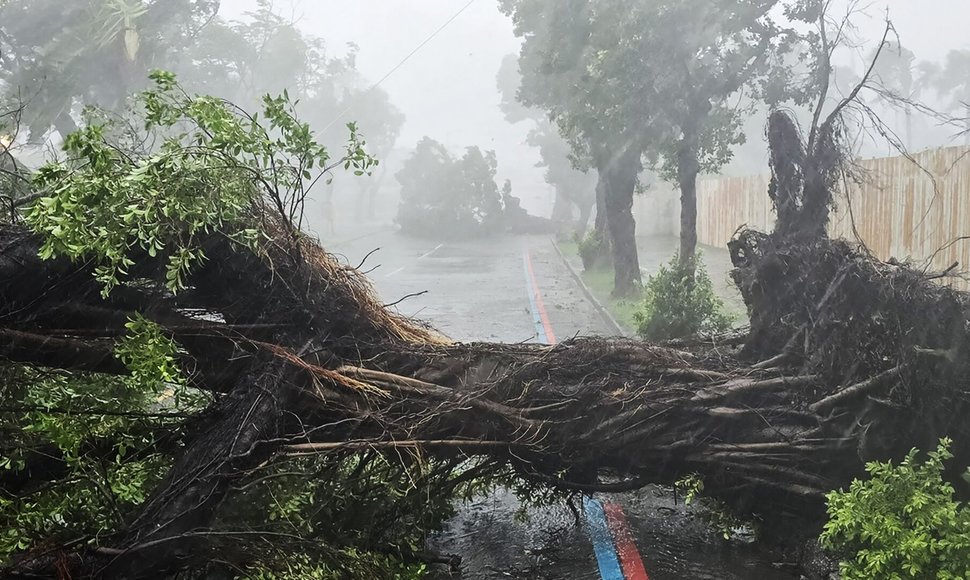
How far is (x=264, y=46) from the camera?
40.3 metres

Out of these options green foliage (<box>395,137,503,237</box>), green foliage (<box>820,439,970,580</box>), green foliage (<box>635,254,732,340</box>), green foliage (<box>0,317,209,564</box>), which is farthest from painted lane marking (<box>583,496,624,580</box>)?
→ green foliage (<box>395,137,503,237</box>)

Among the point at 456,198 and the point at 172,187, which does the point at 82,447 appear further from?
the point at 456,198

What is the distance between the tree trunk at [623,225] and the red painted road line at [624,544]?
492 inches

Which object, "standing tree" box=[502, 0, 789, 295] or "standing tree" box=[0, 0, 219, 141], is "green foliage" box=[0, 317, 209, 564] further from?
"standing tree" box=[0, 0, 219, 141]

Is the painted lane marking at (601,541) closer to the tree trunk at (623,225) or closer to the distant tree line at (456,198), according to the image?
the tree trunk at (623,225)

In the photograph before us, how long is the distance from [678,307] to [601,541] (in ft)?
15.5

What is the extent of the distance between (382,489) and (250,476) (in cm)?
90

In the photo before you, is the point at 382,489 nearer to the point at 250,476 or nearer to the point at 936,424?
the point at 250,476

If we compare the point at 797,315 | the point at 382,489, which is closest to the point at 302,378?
the point at 382,489

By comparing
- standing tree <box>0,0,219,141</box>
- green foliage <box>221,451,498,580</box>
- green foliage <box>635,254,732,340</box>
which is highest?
standing tree <box>0,0,219,141</box>

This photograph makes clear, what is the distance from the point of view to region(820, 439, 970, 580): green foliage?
11.5 ft

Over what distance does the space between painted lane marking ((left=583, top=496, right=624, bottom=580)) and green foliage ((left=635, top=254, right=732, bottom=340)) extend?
3.54 meters

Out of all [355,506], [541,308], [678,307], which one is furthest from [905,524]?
[541,308]

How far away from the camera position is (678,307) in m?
9.52
